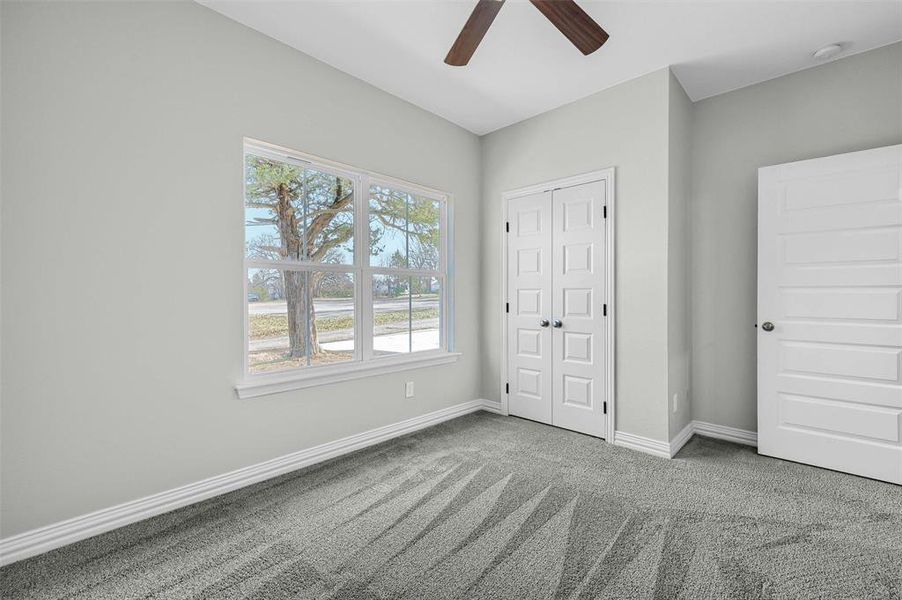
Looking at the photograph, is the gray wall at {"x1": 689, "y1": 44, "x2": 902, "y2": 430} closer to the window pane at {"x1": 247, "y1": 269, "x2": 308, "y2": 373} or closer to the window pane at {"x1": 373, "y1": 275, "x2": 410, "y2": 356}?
the window pane at {"x1": 373, "y1": 275, "x2": 410, "y2": 356}

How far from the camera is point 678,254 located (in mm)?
3021

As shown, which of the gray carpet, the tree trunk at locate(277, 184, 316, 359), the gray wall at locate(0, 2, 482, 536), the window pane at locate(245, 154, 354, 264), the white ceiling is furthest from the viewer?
the tree trunk at locate(277, 184, 316, 359)

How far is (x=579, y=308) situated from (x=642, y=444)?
1.09m

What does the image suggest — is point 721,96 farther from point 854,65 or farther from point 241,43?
point 241,43

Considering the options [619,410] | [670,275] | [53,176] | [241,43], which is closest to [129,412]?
[53,176]

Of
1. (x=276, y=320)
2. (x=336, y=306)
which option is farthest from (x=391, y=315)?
(x=276, y=320)

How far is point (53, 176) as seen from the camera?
1.77 metres

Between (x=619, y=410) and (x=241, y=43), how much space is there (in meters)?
3.46

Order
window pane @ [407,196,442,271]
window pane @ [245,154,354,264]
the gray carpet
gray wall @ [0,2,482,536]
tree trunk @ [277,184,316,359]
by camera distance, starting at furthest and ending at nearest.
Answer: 1. window pane @ [407,196,442,271]
2. tree trunk @ [277,184,316,359]
3. window pane @ [245,154,354,264]
4. gray wall @ [0,2,482,536]
5. the gray carpet

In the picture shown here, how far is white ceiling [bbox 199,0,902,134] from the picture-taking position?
2234 millimetres

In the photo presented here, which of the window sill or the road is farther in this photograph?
the road

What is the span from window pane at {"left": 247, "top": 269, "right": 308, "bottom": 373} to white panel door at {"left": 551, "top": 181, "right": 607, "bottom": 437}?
2.00 metres

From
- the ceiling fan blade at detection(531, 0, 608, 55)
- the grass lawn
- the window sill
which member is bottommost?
the window sill

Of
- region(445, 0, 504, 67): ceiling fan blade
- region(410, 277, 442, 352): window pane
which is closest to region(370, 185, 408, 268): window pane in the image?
region(410, 277, 442, 352): window pane
